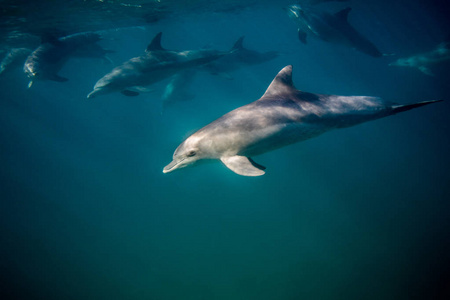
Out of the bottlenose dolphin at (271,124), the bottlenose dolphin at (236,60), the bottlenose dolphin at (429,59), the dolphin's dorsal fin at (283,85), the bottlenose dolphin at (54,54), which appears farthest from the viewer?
the bottlenose dolphin at (429,59)

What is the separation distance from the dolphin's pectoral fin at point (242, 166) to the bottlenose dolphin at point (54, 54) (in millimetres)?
12549

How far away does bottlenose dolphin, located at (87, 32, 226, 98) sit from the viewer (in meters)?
10.1

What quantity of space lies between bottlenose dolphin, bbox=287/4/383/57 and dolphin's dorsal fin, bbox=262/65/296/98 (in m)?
11.4

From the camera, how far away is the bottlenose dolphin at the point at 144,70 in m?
10.1

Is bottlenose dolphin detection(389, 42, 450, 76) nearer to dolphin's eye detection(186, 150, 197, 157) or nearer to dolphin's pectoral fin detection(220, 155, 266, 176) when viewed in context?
dolphin's pectoral fin detection(220, 155, 266, 176)

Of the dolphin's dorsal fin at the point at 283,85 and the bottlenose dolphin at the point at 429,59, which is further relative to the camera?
the bottlenose dolphin at the point at 429,59

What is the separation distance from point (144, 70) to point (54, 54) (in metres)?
7.13

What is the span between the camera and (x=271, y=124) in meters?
4.74

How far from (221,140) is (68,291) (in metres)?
13.9

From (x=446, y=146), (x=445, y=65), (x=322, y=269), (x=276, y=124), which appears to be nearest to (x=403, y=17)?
(x=445, y=65)

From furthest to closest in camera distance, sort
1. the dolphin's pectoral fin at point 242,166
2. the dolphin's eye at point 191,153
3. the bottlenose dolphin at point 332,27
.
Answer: the bottlenose dolphin at point 332,27 < the dolphin's eye at point 191,153 < the dolphin's pectoral fin at point 242,166

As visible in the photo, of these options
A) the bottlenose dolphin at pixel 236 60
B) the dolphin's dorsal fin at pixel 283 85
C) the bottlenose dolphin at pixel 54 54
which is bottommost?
the dolphin's dorsal fin at pixel 283 85

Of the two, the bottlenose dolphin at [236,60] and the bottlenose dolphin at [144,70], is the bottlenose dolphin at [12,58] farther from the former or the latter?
the bottlenose dolphin at [236,60]

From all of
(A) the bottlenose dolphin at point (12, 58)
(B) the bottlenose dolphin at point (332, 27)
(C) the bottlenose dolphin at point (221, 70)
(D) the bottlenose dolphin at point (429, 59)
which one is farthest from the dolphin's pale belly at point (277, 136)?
(D) the bottlenose dolphin at point (429, 59)
